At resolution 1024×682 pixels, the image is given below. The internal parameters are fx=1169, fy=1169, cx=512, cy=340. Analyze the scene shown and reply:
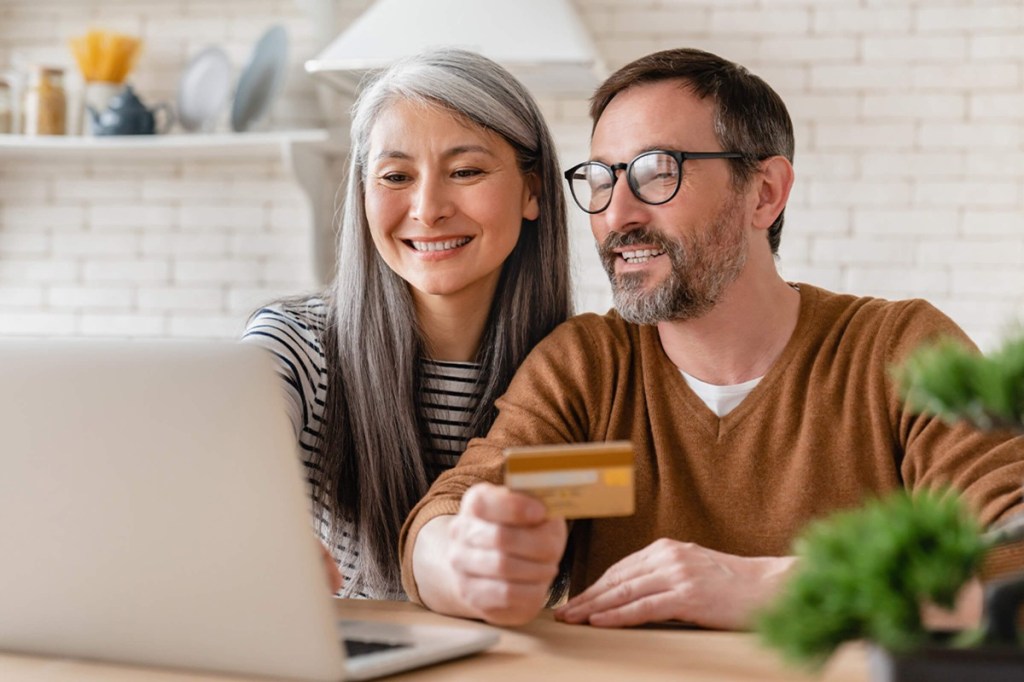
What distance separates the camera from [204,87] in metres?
3.88

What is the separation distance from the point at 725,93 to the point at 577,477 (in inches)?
43.6

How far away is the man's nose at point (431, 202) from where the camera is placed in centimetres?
194

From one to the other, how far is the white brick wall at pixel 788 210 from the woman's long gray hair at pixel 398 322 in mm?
1195

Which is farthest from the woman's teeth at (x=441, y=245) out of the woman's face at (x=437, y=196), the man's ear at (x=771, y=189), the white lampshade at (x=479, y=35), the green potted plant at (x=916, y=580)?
the green potted plant at (x=916, y=580)

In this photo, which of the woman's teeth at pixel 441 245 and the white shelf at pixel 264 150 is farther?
the white shelf at pixel 264 150

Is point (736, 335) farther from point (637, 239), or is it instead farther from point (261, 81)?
point (261, 81)

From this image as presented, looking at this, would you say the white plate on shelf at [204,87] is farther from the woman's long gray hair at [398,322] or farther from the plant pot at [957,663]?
the plant pot at [957,663]

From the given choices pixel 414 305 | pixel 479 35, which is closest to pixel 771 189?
pixel 414 305

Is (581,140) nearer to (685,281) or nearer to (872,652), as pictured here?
(685,281)

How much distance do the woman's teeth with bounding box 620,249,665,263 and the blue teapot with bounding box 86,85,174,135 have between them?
2.38 meters

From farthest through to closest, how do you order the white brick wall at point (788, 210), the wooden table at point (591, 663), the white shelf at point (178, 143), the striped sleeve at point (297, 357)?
the white shelf at point (178, 143)
the white brick wall at point (788, 210)
the striped sleeve at point (297, 357)
the wooden table at point (591, 663)

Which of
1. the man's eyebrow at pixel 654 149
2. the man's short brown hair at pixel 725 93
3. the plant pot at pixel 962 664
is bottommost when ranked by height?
the plant pot at pixel 962 664

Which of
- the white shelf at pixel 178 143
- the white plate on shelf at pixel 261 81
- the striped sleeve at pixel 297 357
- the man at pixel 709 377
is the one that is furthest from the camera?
the white plate on shelf at pixel 261 81

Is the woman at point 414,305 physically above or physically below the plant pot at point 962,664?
above
